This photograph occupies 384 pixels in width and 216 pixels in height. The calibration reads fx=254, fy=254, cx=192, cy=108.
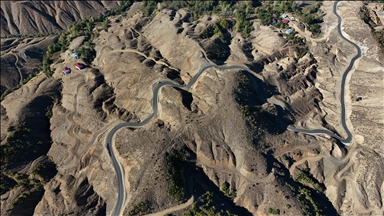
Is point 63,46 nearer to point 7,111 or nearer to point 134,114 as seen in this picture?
point 7,111

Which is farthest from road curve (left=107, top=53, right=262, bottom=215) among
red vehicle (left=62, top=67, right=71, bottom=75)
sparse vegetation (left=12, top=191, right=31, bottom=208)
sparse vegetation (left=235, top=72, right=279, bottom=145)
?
red vehicle (left=62, top=67, right=71, bottom=75)

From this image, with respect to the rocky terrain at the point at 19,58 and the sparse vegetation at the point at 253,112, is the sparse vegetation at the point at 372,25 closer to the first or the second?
the sparse vegetation at the point at 253,112

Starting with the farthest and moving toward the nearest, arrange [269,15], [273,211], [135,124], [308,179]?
[269,15] < [135,124] < [308,179] < [273,211]

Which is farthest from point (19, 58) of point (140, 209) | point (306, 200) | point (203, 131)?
point (306, 200)

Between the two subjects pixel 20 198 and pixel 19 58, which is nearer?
pixel 20 198

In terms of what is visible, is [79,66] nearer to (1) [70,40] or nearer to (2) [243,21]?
(1) [70,40]

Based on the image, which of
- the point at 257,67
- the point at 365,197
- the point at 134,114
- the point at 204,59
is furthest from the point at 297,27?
the point at 134,114

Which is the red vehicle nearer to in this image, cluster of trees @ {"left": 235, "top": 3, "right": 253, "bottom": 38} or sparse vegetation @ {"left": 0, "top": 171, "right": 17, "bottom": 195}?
sparse vegetation @ {"left": 0, "top": 171, "right": 17, "bottom": 195}
